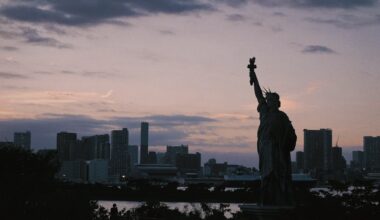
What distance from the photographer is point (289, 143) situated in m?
13.6

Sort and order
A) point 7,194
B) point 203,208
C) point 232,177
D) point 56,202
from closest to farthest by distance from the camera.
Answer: point 203,208, point 56,202, point 7,194, point 232,177

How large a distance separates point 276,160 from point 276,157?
6cm

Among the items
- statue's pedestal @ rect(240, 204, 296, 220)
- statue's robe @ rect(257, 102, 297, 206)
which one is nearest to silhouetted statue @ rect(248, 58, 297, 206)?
statue's robe @ rect(257, 102, 297, 206)

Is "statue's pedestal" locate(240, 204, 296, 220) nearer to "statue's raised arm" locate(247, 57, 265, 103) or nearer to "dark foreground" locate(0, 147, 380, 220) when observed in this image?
"dark foreground" locate(0, 147, 380, 220)

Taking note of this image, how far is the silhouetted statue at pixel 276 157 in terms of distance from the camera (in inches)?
528

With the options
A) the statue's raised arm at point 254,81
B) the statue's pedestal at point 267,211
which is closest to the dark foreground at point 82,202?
the statue's pedestal at point 267,211

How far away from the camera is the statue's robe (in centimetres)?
1341

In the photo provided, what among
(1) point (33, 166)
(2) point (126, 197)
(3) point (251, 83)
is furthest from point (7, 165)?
(2) point (126, 197)

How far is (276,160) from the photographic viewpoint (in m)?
13.5

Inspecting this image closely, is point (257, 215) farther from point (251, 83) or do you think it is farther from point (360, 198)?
point (251, 83)

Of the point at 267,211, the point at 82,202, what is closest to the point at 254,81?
the point at 267,211

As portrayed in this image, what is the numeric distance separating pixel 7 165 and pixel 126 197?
56593 mm

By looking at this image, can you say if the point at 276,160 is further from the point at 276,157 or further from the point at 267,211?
the point at 267,211

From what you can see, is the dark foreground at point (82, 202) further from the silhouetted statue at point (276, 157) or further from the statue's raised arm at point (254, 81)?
the statue's raised arm at point (254, 81)
